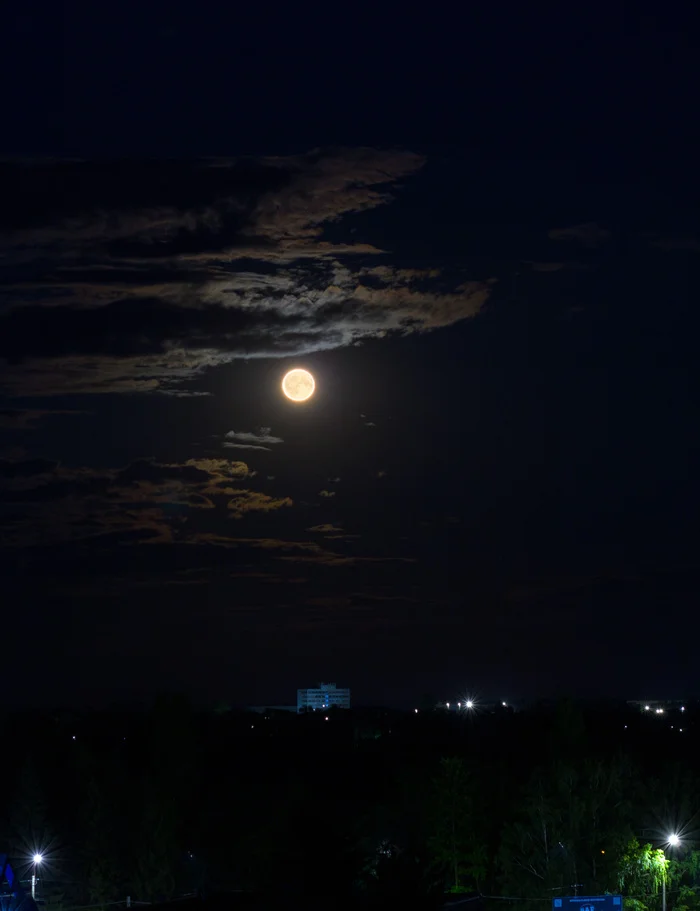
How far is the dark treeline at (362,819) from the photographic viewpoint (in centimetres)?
3972

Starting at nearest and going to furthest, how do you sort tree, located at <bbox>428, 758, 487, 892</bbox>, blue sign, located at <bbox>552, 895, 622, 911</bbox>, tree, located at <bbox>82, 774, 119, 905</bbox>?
blue sign, located at <bbox>552, 895, 622, 911</bbox>
tree, located at <bbox>82, 774, 119, 905</bbox>
tree, located at <bbox>428, 758, 487, 892</bbox>

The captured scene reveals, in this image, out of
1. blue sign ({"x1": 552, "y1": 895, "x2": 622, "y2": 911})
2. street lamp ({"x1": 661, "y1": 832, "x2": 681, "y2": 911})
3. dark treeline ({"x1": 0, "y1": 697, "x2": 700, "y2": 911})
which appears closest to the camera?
blue sign ({"x1": 552, "y1": 895, "x2": 622, "y2": 911})

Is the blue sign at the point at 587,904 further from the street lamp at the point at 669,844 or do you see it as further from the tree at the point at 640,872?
the tree at the point at 640,872

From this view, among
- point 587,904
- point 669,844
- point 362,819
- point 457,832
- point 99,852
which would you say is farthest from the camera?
point 362,819

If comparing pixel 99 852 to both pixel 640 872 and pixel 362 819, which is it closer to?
pixel 362 819

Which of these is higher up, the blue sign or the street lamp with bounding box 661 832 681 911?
the street lamp with bounding box 661 832 681 911

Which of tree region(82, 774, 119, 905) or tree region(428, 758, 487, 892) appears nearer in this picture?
tree region(82, 774, 119, 905)

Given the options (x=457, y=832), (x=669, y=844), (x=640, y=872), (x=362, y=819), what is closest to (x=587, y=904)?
(x=640, y=872)

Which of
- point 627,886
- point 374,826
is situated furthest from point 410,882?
point 374,826

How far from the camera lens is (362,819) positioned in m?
75.4

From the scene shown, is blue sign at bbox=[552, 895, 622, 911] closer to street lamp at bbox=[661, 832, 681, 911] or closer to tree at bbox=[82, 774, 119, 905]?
street lamp at bbox=[661, 832, 681, 911]

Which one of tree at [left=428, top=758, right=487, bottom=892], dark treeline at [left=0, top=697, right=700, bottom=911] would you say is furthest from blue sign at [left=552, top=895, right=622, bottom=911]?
tree at [left=428, top=758, right=487, bottom=892]

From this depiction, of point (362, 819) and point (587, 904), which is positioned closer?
point (587, 904)

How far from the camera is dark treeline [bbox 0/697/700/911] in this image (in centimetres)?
3972
